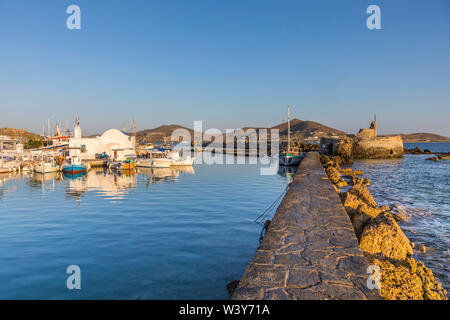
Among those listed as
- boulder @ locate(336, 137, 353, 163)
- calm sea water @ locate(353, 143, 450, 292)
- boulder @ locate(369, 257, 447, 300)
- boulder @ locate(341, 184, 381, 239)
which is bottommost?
calm sea water @ locate(353, 143, 450, 292)

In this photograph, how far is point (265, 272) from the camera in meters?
3.84

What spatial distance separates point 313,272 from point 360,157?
63.2 metres

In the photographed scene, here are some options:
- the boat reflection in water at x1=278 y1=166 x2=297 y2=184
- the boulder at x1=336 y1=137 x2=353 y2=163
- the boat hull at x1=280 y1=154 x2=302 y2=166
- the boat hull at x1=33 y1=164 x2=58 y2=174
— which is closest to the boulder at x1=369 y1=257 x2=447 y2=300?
the boat reflection in water at x1=278 y1=166 x2=297 y2=184

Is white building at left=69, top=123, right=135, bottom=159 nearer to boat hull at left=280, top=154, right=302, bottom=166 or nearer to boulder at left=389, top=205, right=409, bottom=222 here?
boat hull at left=280, top=154, right=302, bottom=166

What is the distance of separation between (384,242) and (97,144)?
175 ft

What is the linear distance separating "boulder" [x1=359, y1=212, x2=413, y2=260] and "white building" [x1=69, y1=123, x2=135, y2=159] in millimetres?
50175

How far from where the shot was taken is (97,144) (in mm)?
51375

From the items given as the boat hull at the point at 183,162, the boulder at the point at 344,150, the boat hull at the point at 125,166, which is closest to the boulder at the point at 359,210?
the boat hull at the point at 183,162

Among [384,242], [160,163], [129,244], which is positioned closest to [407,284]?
[384,242]

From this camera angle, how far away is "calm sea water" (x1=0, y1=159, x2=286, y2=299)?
653cm

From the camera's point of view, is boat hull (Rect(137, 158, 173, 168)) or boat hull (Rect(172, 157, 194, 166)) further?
boat hull (Rect(172, 157, 194, 166))
